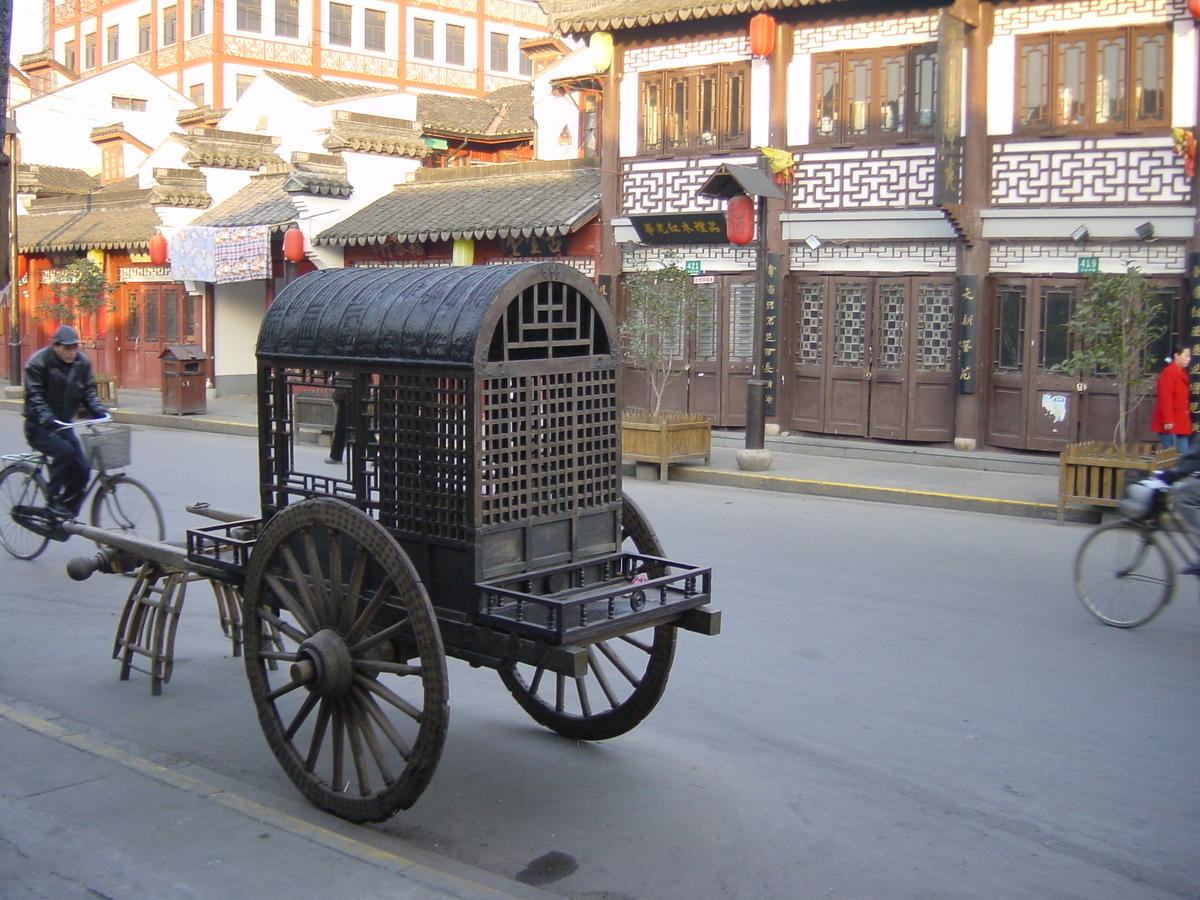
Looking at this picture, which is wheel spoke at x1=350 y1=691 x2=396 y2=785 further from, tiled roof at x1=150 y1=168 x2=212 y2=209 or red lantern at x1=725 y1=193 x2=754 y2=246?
tiled roof at x1=150 y1=168 x2=212 y2=209

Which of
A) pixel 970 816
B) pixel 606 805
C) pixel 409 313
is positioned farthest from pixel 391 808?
pixel 970 816

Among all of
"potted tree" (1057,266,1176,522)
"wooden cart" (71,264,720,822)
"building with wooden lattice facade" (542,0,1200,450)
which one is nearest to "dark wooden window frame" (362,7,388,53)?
"building with wooden lattice facade" (542,0,1200,450)

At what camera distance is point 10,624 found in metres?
7.42

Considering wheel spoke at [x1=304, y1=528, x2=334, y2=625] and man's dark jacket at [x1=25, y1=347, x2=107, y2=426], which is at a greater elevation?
man's dark jacket at [x1=25, y1=347, x2=107, y2=426]

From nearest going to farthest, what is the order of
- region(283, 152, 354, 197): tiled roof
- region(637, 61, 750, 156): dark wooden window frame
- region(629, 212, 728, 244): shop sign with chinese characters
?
region(629, 212, 728, 244): shop sign with chinese characters
region(637, 61, 750, 156): dark wooden window frame
region(283, 152, 354, 197): tiled roof

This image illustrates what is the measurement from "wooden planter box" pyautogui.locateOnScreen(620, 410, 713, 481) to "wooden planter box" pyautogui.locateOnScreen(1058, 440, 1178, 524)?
175 inches

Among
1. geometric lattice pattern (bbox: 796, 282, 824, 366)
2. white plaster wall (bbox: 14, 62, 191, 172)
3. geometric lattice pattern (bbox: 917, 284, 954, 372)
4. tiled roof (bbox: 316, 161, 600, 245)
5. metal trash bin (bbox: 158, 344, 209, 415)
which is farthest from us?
white plaster wall (bbox: 14, 62, 191, 172)

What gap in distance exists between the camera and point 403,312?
459 centimetres

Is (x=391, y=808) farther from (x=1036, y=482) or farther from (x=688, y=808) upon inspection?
(x=1036, y=482)

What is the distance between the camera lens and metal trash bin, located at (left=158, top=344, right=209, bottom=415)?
21.5 m

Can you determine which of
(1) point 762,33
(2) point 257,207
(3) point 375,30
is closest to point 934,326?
(1) point 762,33

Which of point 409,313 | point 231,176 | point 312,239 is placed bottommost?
point 409,313

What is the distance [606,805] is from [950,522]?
7675mm

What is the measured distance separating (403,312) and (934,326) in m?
12.4
